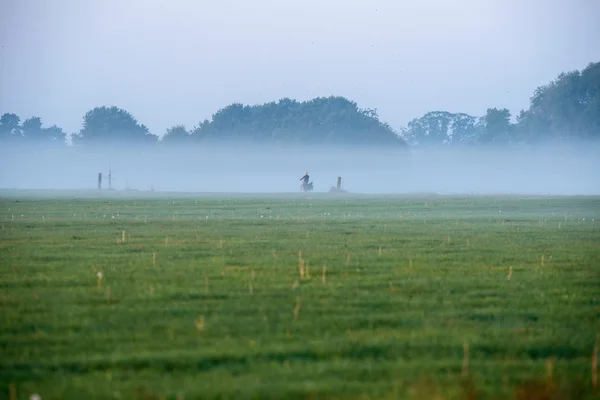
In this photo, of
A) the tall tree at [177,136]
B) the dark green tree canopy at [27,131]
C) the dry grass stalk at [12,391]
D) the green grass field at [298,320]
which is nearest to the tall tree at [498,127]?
the tall tree at [177,136]

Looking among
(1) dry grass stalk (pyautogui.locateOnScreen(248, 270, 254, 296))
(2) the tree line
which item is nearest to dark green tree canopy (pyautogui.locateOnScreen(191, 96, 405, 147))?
(2) the tree line

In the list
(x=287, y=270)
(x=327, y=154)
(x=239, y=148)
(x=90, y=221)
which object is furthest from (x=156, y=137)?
(x=287, y=270)

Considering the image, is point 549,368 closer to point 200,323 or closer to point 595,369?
point 595,369

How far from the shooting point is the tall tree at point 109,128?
470ft

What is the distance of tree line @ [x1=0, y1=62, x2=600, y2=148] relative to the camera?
374 ft

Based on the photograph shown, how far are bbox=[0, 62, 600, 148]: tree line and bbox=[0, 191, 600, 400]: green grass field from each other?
3848 inches

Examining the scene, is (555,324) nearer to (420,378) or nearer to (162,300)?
(420,378)

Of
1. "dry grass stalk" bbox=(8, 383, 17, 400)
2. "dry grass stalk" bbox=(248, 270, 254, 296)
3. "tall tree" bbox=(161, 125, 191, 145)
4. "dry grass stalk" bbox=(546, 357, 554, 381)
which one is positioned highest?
"tall tree" bbox=(161, 125, 191, 145)

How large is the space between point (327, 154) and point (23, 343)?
380 feet

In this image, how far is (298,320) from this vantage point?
1132cm

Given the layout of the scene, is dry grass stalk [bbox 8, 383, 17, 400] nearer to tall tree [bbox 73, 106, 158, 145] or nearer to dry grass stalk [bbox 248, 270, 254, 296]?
dry grass stalk [bbox 248, 270, 254, 296]

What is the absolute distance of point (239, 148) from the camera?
131 meters

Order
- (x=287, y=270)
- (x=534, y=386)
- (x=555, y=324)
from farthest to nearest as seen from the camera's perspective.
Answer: (x=287, y=270) < (x=555, y=324) < (x=534, y=386)

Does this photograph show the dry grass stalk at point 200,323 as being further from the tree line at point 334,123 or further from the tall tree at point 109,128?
the tall tree at point 109,128
